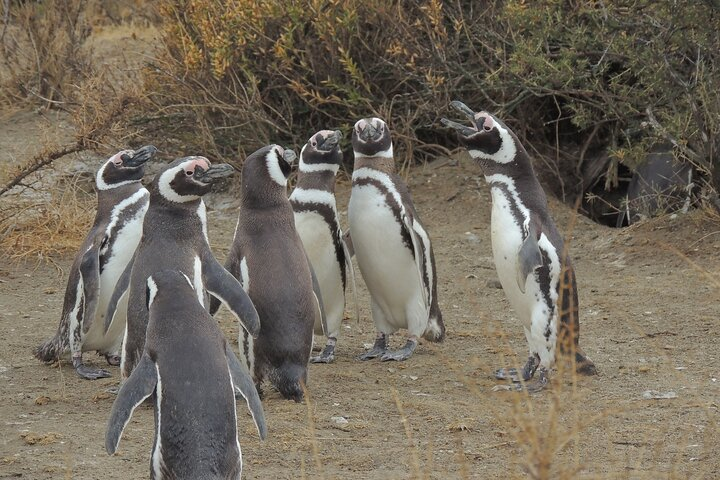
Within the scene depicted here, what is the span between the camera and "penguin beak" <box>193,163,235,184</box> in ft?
14.8

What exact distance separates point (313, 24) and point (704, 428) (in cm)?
481

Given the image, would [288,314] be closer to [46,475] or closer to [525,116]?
[46,475]

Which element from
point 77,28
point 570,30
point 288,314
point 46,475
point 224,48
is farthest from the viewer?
point 77,28

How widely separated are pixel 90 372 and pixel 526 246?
2011 mm

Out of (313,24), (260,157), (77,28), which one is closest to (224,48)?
(313,24)

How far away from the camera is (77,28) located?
1021 centimetres

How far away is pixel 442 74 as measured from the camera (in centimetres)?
830

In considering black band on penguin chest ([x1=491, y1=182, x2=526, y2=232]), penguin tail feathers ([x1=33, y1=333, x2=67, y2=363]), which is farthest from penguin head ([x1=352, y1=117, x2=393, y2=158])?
penguin tail feathers ([x1=33, y1=333, x2=67, y2=363])

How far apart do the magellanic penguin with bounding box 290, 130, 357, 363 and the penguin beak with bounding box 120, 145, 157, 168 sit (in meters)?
0.71

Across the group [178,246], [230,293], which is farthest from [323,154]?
[230,293]

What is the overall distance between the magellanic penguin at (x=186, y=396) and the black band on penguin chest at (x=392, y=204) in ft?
6.77

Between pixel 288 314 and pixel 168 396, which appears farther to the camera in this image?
pixel 288 314

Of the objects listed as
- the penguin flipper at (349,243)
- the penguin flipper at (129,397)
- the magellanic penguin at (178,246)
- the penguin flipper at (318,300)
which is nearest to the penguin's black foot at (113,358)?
the penguin flipper at (318,300)

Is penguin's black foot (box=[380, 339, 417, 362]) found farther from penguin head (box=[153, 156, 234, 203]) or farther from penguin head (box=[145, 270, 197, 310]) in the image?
penguin head (box=[145, 270, 197, 310])
